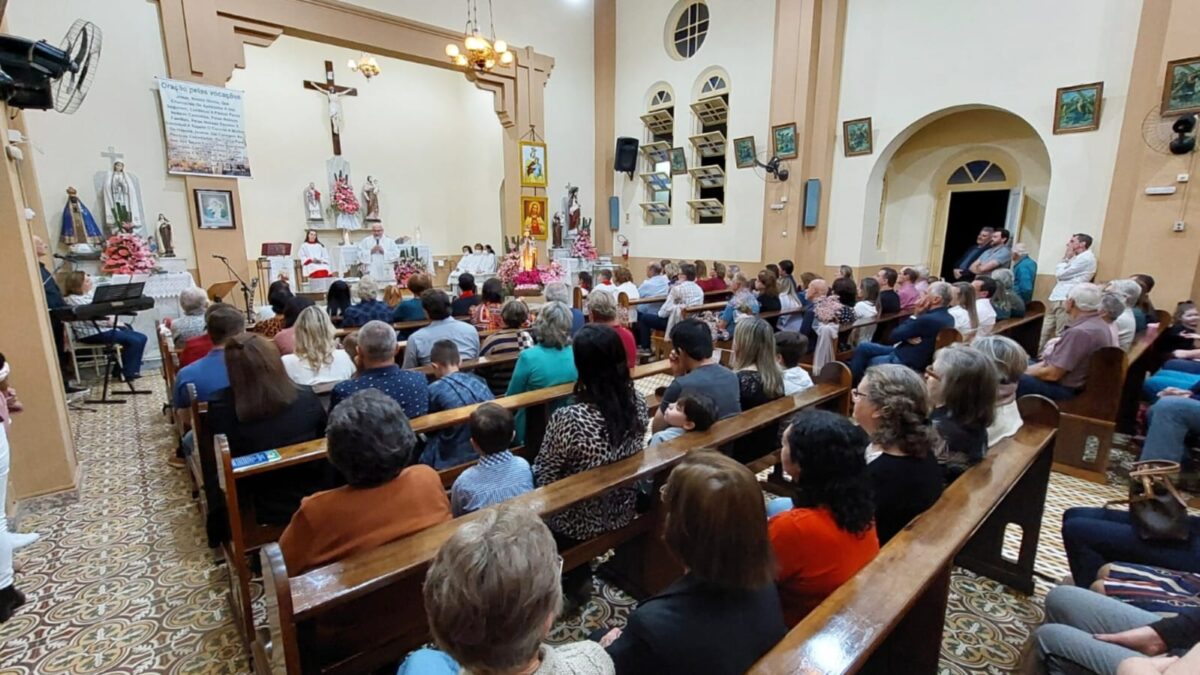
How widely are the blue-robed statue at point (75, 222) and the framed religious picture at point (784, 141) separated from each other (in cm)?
877

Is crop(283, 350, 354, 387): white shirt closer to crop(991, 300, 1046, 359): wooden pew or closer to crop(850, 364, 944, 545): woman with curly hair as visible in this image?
crop(850, 364, 944, 545): woman with curly hair

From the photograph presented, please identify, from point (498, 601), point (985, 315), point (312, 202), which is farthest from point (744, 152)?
point (498, 601)

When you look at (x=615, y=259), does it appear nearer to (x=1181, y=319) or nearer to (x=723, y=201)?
(x=723, y=201)

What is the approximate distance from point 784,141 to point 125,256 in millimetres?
8388

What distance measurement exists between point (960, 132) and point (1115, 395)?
5.62 m

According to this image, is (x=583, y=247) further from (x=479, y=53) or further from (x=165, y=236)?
(x=165, y=236)

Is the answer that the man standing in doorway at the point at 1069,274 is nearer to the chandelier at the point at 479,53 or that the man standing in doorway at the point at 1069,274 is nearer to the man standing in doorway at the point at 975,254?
the man standing in doorway at the point at 975,254

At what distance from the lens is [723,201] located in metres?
9.42

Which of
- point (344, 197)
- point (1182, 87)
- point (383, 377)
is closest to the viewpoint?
point (383, 377)

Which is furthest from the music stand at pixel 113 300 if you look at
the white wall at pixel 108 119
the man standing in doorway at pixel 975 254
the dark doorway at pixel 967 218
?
the dark doorway at pixel 967 218

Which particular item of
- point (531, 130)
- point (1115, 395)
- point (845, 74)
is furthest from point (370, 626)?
point (531, 130)

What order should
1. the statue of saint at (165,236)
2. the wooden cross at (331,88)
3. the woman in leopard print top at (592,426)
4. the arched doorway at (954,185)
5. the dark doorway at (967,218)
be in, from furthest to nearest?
the wooden cross at (331,88) < the dark doorway at (967,218) < the arched doorway at (954,185) < the statue of saint at (165,236) < the woman in leopard print top at (592,426)

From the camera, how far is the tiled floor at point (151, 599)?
1.82 meters

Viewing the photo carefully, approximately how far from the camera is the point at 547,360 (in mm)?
2592
